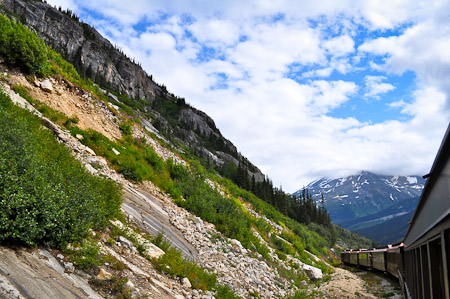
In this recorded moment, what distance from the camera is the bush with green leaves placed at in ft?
13.9

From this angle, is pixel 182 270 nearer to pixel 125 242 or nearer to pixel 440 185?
pixel 125 242

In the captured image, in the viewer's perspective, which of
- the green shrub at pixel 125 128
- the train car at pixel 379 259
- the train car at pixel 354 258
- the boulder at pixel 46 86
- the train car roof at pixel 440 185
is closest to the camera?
the train car roof at pixel 440 185

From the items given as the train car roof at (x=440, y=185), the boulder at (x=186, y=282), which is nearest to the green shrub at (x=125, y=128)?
the boulder at (x=186, y=282)

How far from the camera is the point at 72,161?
7758mm

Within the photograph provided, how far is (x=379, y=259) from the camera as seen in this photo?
2095cm

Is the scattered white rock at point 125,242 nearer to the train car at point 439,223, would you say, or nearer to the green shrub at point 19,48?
the train car at point 439,223

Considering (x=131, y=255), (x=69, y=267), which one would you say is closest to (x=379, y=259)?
(x=131, y=255)

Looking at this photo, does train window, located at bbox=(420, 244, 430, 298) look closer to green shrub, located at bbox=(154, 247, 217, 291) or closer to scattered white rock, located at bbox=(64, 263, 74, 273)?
green shrub, located at bbox=(154, 247, 217, 291)

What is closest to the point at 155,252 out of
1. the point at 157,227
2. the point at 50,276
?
the point at 157,227

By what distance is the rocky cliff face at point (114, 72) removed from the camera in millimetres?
99812

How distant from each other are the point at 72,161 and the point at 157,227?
3.51m

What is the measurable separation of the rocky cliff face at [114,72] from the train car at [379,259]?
7325 centimetres

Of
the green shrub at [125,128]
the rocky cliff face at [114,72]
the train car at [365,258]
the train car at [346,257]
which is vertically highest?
the rocky cliff face at [114,72]

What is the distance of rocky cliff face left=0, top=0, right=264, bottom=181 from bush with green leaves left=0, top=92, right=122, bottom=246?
274 feet
